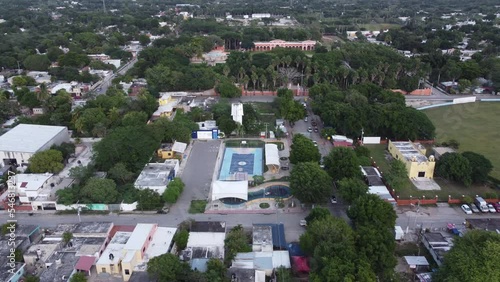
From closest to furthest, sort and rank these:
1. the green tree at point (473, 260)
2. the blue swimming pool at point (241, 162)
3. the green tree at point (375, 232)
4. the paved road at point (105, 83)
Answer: the green tree at point (473, 260), the green tree at point (375, 232), the blue swimming pool at point (241, 162), the paved road at point (105, 83)

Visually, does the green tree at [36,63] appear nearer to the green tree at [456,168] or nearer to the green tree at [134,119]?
the green tree at [134,119]

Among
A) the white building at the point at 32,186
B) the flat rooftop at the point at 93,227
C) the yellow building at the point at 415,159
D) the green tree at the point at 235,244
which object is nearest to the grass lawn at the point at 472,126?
the yellow building at the point at 415,159

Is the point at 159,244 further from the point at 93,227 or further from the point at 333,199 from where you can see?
the point at 333,199

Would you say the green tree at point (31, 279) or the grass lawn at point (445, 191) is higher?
the green tree at point (31, 279)

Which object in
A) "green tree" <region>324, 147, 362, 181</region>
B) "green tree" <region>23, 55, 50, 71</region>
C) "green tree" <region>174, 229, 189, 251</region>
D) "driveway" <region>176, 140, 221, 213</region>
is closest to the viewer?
"green tree" <region>174, 229, 189, 251</region>

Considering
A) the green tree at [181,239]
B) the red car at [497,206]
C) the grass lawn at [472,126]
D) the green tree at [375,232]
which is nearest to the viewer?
the green tree at [375,232]

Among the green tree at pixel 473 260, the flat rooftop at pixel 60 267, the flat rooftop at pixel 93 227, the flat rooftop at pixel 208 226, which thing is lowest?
the flat rooftop at pixel 60 267

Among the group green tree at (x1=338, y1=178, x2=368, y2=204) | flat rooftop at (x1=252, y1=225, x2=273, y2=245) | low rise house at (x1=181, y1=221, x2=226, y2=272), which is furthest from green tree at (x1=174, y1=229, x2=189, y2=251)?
green tree at (x1=338, y1=178, x2=368, y2=204)

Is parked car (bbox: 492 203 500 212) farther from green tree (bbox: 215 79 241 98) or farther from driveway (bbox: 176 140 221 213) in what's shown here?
green tree (bbox: 215 79 241 98)
